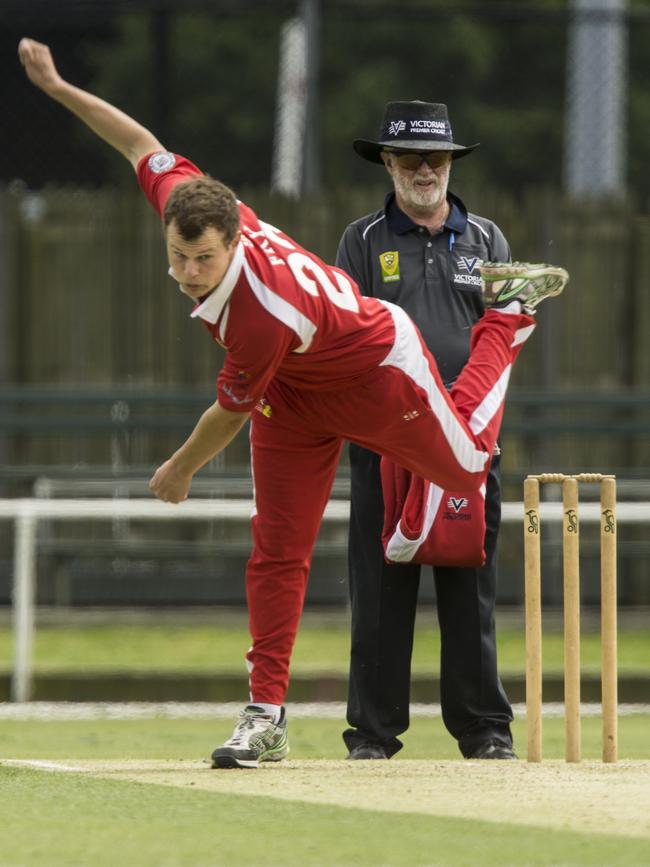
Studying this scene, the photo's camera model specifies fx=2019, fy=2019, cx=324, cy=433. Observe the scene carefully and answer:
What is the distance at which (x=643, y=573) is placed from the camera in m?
11.5

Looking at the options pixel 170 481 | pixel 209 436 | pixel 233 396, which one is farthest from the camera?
pixel 170 481

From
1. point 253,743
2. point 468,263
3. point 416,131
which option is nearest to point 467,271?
point 468,263

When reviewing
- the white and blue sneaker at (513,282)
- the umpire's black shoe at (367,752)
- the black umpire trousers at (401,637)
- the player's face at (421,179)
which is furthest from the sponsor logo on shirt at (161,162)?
the umpire's black shoe at (367,752)

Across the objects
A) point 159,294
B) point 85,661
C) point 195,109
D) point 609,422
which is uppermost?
point 195,109

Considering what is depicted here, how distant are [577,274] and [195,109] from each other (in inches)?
307

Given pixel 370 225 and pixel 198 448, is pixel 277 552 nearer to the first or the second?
pixel 198 448

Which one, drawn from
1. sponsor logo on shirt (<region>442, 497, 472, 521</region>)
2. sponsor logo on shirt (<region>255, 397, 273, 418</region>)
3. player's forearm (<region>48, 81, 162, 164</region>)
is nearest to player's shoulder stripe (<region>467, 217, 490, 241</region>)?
sponsor logo on shirt (<region>442, 497, 472, 521</region>)

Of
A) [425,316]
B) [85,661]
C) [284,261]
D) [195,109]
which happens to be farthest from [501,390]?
[195,109]

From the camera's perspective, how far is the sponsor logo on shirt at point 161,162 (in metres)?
5.85

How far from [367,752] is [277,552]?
84 centimetres

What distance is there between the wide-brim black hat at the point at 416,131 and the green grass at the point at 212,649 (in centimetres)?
369

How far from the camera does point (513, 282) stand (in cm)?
632

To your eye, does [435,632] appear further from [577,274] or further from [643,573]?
[577,274]

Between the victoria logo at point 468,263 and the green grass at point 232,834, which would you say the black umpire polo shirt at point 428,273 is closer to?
the victoria logo at point 468,263
